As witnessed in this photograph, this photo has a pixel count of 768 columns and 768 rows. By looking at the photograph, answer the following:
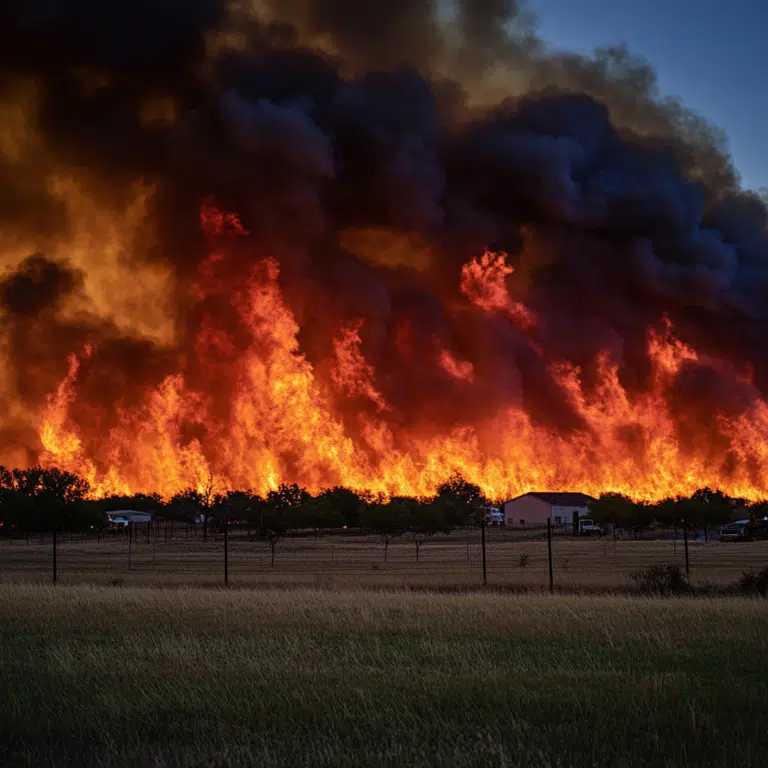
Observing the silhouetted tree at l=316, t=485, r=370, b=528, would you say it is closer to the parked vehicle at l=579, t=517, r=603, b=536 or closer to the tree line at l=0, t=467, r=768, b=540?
the tree line at l=0, t=467, r=768, b=540

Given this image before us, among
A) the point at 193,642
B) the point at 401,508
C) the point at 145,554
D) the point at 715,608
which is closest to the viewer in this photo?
the point at 193,642

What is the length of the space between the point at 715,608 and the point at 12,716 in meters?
11.4

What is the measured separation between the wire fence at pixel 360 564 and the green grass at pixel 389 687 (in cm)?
874

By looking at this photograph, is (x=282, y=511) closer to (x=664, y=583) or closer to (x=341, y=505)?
(x=341, y=505)

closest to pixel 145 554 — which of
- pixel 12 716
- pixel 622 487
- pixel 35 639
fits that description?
pixel 35 639

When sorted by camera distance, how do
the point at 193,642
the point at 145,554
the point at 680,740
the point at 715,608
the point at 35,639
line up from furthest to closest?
the point at 145,554 < the point at 715,608 < the point at 35,639 < the point at 193,642 < the point at 680,740

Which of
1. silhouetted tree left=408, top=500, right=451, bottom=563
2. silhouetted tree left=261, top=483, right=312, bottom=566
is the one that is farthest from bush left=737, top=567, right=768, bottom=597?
silhouetted tree left=408, top=500, right=451, bottom=563

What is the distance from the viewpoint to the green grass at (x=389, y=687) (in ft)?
21.3

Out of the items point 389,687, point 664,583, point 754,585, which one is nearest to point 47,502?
point 664,583

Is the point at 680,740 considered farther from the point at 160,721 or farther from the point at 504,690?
the point at 160,721

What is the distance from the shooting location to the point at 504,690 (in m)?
8.34

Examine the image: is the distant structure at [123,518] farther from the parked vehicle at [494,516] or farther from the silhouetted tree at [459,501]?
the parked vehicle at [494,516]

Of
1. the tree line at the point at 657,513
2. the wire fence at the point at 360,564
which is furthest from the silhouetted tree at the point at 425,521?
the tree line at the point at 657,513

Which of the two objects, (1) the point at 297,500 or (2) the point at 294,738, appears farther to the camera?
(1) the point at 297,500
